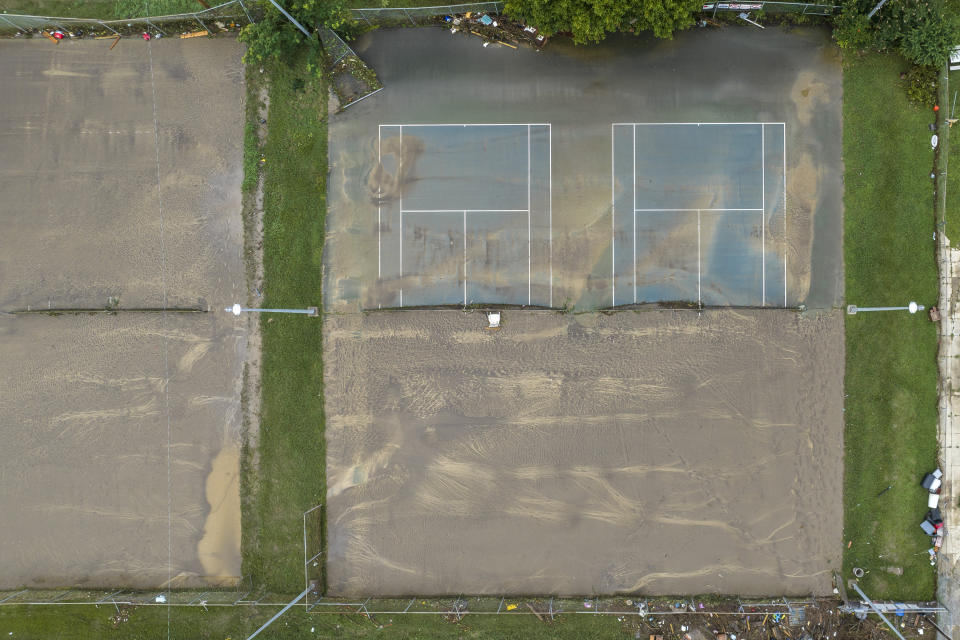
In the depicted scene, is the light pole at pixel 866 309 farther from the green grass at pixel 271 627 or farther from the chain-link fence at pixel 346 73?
the chain-link fence at pixel 346 73

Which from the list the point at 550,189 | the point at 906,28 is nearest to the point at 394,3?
the point at 550,189

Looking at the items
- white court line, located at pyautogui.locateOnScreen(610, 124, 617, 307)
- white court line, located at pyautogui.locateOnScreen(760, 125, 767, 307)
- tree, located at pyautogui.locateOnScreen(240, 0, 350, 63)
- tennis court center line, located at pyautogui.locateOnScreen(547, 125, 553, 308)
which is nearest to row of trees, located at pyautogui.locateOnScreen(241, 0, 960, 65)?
tree, located at pyautogui.locateOnScreen(240, 0, 350, 63)

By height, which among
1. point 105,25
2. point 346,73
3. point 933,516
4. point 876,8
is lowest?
point 933,516

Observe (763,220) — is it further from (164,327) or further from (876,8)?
(164,327)

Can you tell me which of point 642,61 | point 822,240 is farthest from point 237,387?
point 822,240

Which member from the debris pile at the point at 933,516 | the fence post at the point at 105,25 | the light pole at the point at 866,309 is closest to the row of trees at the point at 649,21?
the fence post at the point at 105,25

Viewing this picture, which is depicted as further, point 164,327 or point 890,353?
point 164,327
